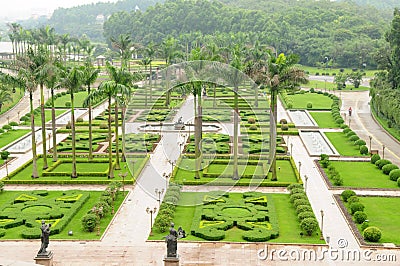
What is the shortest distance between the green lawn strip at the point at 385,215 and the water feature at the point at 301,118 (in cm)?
3092

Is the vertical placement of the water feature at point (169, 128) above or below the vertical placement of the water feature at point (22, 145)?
above

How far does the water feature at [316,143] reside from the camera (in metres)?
62.2

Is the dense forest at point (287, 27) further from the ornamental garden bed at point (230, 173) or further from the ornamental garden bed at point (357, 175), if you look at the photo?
the ornamental garden bed at point (230, 173)

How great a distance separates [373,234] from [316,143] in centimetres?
2879

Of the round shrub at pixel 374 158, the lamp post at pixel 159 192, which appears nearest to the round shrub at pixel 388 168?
the round shrub at pixel 374 158

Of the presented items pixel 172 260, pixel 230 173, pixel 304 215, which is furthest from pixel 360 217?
pixel 230 173

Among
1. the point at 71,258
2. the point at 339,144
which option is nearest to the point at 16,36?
the point at 339,144

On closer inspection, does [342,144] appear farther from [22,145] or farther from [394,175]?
[22,145]

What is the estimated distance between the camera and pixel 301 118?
81.8 metres

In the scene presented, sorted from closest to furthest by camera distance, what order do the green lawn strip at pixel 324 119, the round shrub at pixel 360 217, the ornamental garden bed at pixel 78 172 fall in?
the round shrub at pixel 360 217 < the ornamental garden bed at pixel 78 172 < the green lawn strip at pixel 324 119

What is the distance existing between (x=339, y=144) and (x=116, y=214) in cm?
2952

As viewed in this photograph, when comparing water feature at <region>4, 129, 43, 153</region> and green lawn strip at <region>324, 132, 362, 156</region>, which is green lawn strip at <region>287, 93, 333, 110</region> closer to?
green lawn strip at <region>324, 132, 362, 156</region>

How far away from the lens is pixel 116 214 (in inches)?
1704

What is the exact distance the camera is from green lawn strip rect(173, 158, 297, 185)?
166 feet
